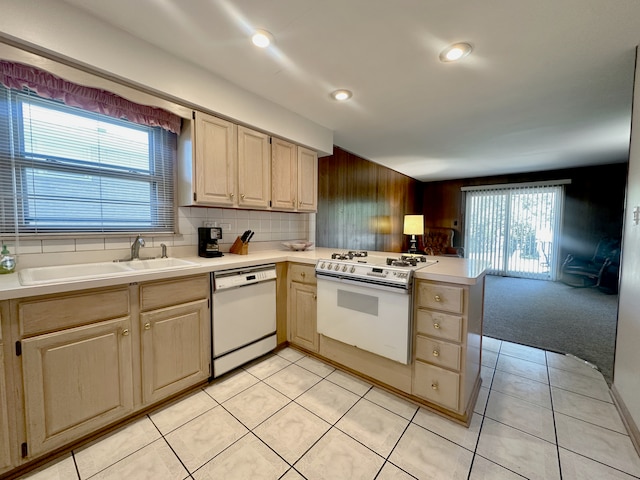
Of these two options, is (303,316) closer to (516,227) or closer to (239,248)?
(239,248)

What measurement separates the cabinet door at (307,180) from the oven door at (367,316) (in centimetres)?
109

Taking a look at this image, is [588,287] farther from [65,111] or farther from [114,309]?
[65,111]

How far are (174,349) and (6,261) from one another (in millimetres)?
1007

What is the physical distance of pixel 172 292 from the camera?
1.69m

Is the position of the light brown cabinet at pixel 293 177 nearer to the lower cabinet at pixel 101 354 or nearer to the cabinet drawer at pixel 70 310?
the lower cabinet at pixel 101 354

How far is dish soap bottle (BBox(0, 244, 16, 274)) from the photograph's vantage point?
4.69ft

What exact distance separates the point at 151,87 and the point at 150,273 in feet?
3.98

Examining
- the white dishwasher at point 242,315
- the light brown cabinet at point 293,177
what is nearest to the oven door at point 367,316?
the white dishwasher at point 242,315

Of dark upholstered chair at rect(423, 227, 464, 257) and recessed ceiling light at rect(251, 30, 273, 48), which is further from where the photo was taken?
dark upholstered chair at rect(423, 227, 464, 257)

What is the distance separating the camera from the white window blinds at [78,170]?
1.54 metres

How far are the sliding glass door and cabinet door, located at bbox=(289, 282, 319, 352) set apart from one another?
18.6 ft

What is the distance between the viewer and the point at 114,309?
146 cm

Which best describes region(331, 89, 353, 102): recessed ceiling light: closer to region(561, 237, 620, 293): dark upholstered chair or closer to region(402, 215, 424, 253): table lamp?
region(402, 215, 424, 253): table lamp

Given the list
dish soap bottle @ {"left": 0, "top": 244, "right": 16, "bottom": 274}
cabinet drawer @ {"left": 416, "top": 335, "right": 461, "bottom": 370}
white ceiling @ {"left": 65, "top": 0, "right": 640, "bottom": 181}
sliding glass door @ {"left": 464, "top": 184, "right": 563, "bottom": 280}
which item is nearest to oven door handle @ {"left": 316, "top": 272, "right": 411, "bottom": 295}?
cabinet drawer @ {"left": 416, "top": 335, "right": 461, "bottom": 370}
